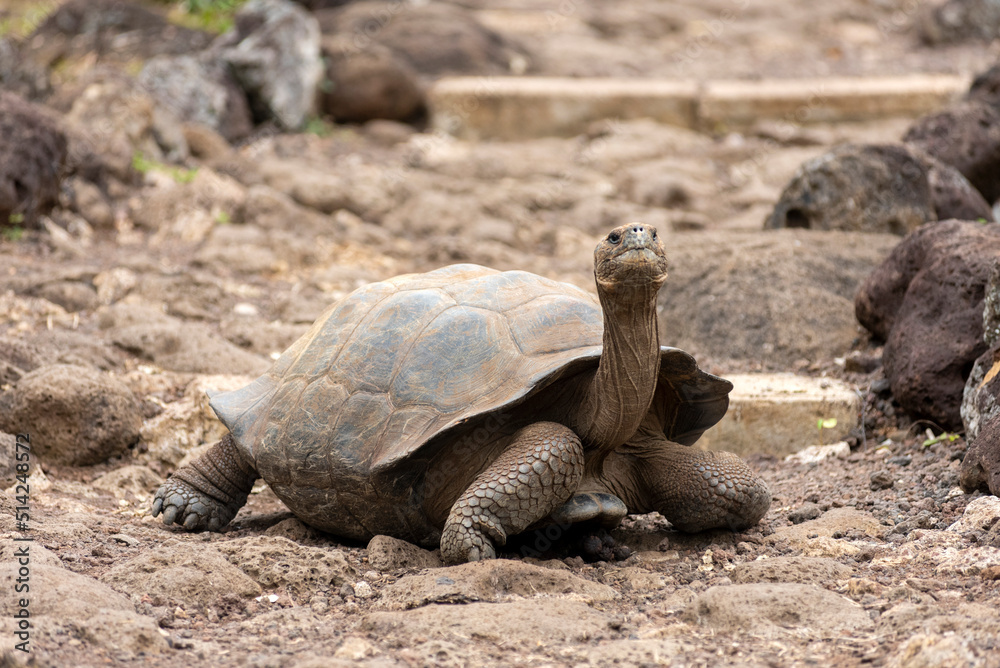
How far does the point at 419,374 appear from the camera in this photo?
2939mm

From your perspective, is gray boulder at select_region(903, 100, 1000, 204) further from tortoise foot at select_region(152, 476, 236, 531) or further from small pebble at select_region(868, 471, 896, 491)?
tortoise foot at select_region(152, 476, 236, 531)

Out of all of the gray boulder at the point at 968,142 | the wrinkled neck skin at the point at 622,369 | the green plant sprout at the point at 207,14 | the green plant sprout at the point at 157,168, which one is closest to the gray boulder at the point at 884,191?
the gray boulder at the point at 968,142

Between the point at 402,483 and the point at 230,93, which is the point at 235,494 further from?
the point at 230,93

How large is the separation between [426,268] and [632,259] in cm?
481

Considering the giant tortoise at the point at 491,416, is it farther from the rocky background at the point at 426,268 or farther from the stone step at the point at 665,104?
the stone step at the point at 665,104

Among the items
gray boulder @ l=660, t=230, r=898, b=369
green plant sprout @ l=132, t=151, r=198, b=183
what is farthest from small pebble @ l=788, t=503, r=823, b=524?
green plant sprout @ l=132, t=151, r=198, b=183

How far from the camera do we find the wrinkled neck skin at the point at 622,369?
258 centimetres

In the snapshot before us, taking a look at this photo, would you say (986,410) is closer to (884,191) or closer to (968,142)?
(884,191)

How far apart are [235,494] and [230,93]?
7.18m

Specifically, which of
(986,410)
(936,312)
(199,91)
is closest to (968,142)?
(936,312)

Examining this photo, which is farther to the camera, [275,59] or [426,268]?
[275,59]

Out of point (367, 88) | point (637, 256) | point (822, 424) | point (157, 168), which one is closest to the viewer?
point (637, 256)

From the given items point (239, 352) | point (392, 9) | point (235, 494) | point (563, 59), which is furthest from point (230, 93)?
point (235, 494)

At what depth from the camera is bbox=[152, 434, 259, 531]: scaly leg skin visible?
3.40m
